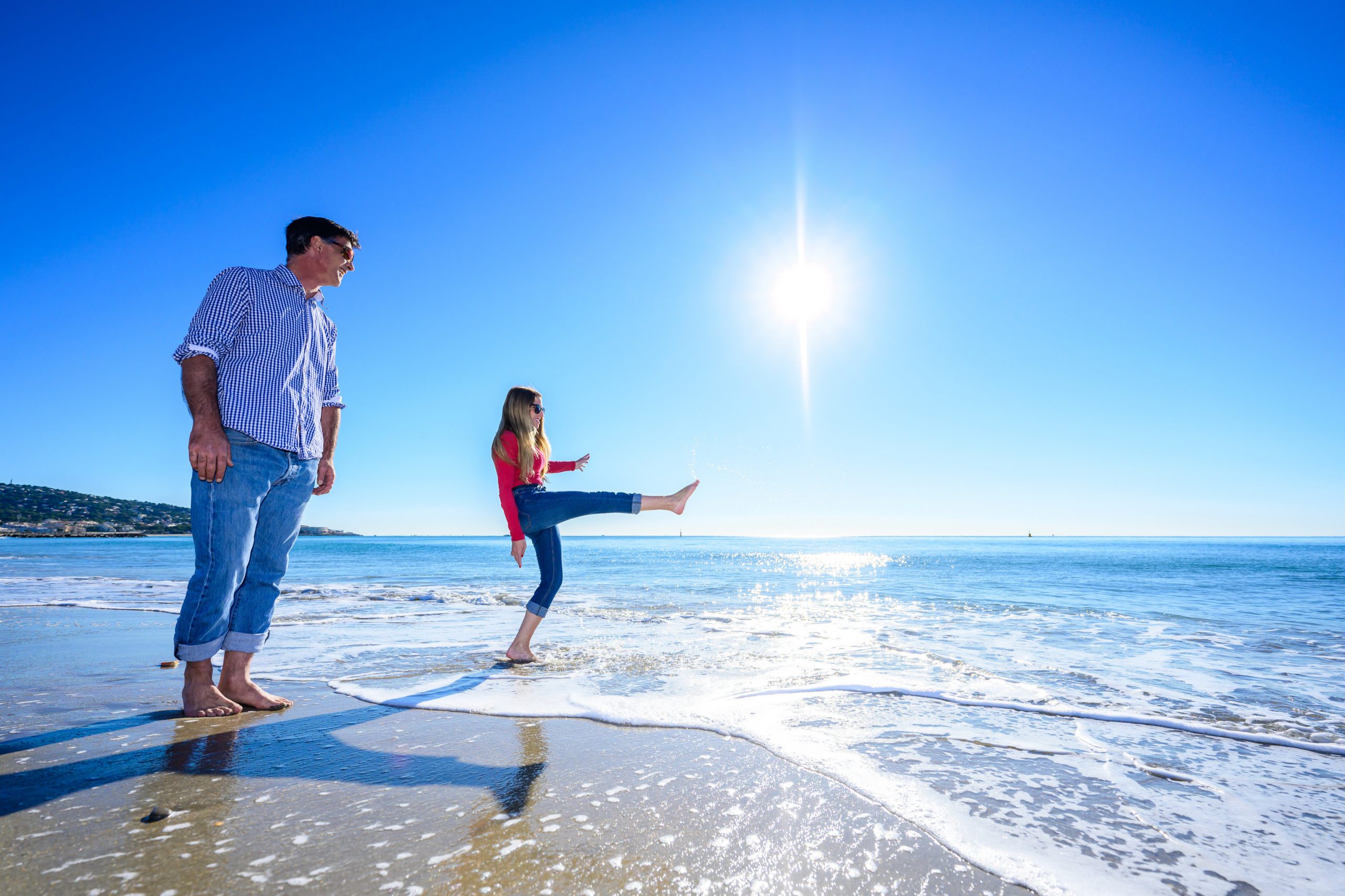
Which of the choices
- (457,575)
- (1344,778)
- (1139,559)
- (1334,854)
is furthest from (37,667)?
(1139,559)

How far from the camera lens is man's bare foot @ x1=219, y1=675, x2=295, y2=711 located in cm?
299

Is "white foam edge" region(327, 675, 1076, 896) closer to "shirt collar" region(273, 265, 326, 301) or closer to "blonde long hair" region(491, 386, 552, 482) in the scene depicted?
"blonde long hair" region(491, 386, 552, 482)

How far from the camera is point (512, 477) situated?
181 inches

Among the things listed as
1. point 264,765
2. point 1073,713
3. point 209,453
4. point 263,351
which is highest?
point 263,351

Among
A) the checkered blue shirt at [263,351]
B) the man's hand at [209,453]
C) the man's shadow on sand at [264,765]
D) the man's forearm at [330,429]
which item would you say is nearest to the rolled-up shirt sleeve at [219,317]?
the checkered blue shirt at [263,351]

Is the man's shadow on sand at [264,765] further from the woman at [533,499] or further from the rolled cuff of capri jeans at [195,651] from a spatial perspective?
the woman at [533,499]

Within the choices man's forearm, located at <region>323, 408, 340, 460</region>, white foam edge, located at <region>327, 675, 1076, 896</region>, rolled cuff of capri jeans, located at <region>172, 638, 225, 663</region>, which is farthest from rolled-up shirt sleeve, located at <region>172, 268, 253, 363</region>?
white foam edge, located at <region>327, 675, 1076, 896</region>

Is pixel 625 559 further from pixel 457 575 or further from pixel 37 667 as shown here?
pixel 37 667

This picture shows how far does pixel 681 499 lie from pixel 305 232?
2648 millimetres

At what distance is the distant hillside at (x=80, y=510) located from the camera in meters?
63.1

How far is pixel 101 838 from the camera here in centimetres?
162

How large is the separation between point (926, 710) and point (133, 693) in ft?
13.7

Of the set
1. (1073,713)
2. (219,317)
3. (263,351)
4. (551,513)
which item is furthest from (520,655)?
(1073,713)

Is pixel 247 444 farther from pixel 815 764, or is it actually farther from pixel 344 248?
pixel 815 764
